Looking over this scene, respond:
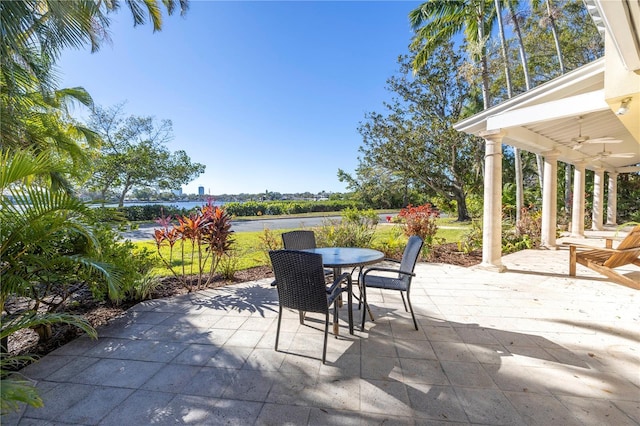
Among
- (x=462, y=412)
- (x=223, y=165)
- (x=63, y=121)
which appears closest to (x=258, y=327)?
(x=462, y=412)

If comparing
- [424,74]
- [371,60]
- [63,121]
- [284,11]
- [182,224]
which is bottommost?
[182,224]

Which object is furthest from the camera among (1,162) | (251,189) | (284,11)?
(251,189)

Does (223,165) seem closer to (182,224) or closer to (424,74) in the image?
(424,74)

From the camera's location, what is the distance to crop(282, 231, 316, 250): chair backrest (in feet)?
12.2

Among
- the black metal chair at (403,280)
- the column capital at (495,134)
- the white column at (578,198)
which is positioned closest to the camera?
the black metal chair at (403,280)

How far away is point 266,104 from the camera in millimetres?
12344

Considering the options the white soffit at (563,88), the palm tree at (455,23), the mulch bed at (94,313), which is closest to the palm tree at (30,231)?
the mulch bed at (94,313)

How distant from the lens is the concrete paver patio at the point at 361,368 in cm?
175

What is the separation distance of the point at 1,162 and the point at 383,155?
15425mm

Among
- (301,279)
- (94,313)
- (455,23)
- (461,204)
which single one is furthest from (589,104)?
(461,204)

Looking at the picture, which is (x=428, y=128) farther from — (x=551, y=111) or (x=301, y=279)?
(x=301, y=279)

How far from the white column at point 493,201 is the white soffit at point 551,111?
1.00ft

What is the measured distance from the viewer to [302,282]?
2402mm

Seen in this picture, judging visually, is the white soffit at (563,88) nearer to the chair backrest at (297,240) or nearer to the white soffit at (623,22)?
the white soffit at (623,22)
